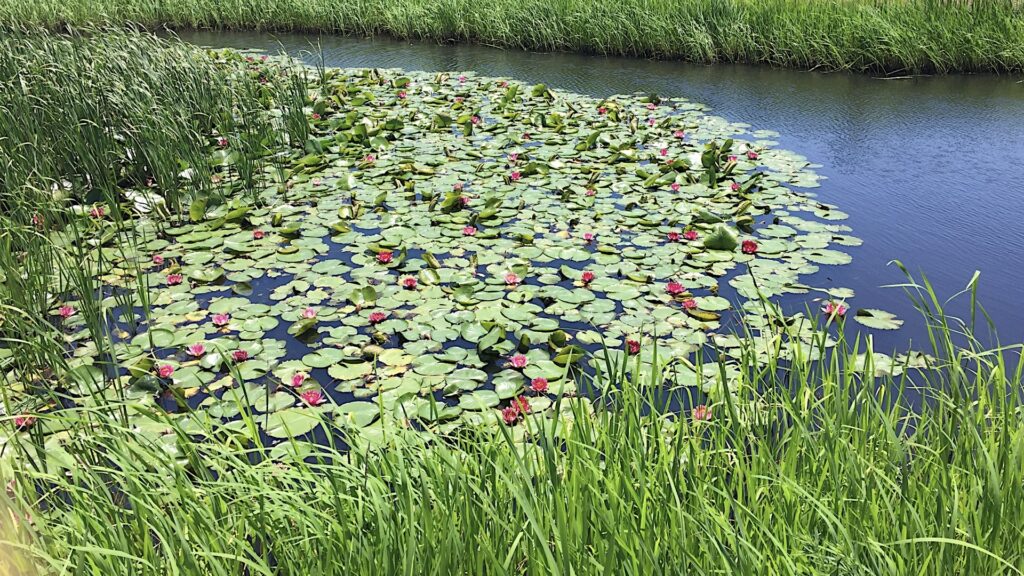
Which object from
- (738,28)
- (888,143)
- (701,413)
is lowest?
(701,413)

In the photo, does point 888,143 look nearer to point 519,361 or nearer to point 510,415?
point 519,361

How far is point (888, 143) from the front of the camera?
6023 millimetres

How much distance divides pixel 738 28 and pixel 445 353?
772cm

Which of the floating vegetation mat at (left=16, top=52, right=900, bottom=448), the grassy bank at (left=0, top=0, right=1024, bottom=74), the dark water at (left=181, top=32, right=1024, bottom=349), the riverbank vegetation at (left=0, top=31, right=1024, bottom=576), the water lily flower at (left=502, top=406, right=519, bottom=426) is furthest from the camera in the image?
the grassy bank at (left=0, top=0, right=1024, bottom=74)

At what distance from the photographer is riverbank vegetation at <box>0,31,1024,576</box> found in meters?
1.54

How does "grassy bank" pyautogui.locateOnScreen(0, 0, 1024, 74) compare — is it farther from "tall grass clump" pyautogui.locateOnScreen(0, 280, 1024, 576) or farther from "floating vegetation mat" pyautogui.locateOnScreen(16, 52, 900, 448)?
"tall grass clump" pyautogui.locateOnScreen(0, 280, 1024, 576)

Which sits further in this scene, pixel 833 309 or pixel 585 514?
pixel 833 309

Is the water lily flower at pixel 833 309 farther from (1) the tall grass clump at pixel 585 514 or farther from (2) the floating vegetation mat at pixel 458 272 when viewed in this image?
(1) the tall grass clump at pixel 585 514

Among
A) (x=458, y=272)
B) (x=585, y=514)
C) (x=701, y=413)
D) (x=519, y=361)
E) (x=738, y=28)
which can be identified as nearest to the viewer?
(x=585, y=514)

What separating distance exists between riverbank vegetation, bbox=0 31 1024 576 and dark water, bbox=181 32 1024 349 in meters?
0.22

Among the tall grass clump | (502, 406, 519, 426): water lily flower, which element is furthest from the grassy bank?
the tall grass clump

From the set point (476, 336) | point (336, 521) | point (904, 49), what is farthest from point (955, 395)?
point (904, 49)

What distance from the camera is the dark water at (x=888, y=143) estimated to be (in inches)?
147

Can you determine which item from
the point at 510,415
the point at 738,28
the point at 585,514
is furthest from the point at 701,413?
the point at 738,28
